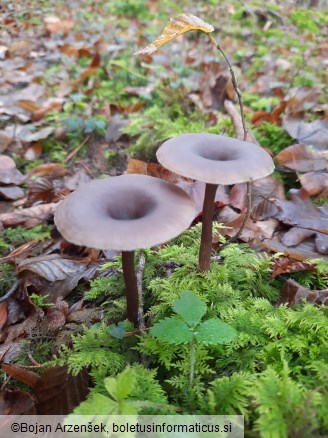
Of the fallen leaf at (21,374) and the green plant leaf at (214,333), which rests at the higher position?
the green plant leaf at (214,333)

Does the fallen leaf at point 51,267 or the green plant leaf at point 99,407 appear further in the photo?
the fallen leaf at point 51,267

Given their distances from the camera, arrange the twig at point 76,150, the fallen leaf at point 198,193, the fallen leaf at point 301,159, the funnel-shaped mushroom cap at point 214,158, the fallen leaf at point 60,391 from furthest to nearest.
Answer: the twig at point 76,150 < the fallen leaf at point 301,159 < the fallen leaf at point 198,193 < the fallen leaf at point 60,391 < the funnel-shaped mushroom cap at point 214,158

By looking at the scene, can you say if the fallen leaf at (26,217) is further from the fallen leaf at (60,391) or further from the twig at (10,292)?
the fallen leaf at (60,391)

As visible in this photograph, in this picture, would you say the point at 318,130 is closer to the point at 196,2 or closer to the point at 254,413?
the point at 254,413

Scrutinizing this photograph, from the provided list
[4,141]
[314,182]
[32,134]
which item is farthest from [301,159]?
[4,141]

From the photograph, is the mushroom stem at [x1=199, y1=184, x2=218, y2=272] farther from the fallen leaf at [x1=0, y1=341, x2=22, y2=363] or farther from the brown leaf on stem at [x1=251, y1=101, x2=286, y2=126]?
the brown leaf on stem at [x1=251, y1=101, x2=286, y2=126]

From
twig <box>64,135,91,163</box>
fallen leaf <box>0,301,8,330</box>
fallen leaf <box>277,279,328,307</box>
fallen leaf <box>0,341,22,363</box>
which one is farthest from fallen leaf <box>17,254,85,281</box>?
twig <box>64,135,91,163</box>

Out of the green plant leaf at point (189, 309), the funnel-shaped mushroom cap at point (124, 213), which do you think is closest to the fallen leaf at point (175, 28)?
the funnel-shaped mushroom cap at point (124, 213)
